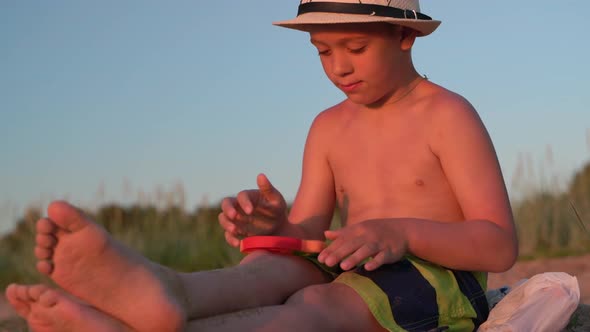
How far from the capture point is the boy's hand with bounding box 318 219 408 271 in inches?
86.7

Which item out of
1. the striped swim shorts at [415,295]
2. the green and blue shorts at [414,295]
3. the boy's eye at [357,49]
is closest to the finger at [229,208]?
the green and blue shorts at [414,295]

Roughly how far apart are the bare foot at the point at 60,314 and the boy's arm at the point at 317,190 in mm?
1212

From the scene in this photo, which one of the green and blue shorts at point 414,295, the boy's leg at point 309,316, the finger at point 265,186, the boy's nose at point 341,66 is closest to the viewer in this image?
the boy's leg at point 309,316

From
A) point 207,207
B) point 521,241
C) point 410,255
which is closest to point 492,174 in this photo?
point 410,255

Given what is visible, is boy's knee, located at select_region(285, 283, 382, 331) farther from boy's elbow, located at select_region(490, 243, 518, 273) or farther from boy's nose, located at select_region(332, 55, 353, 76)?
boy's nose, located at select_region(332, 55, 353, 76)

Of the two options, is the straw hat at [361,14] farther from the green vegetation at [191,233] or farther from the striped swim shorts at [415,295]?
the green vegetation at [191,233]

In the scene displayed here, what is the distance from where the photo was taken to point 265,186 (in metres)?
2.54

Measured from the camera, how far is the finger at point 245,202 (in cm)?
245

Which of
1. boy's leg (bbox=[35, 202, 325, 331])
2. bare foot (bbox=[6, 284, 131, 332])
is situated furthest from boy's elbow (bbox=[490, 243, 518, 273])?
bare foot (bbox=[6, 284, 131, 332])

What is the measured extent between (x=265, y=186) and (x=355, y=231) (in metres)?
0.40

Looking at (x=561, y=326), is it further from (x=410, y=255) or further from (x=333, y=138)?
(x=333, y=138)

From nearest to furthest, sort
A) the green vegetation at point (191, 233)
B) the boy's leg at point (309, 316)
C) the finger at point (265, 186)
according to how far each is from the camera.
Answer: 1. the boy's leg at point (309, 316)
2. the finger at point (265, 186)
3. the green vegetation at point (191, 233)

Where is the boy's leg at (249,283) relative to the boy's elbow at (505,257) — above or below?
above

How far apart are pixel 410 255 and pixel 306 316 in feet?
1.63
